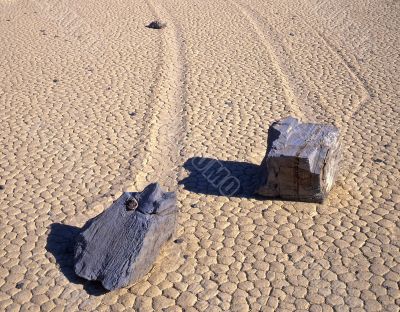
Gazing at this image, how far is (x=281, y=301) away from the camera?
15.0 feet

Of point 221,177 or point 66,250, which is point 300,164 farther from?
point 66,250

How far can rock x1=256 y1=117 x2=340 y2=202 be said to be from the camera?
218 inches

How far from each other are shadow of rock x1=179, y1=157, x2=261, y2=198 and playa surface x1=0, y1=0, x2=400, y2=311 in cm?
3

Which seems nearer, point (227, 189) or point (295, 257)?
point (295, 257)

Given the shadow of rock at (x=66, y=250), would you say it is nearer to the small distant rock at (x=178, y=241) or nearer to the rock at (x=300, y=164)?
the small distant rock at (x=178, y=241)

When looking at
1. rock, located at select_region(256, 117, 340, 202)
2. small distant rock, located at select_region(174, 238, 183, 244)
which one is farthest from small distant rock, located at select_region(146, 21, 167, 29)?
small distant rock, located at select_region(174, 238, 183, 244)

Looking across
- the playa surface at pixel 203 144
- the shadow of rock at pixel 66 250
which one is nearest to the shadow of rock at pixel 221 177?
the playa surface at pixel 203 144

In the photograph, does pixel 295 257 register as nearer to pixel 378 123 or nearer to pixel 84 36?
pixel 378 123

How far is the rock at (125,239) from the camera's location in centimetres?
474

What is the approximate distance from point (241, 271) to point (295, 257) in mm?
477

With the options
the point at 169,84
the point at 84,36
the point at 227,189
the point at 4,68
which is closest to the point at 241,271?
the point at 227,189

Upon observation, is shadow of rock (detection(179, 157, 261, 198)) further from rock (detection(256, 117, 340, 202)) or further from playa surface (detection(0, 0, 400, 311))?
rock (detection(256, 117, 340, 202))

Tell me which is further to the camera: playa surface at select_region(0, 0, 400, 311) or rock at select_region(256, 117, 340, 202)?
rock at select_region(256, 117, 340, 202)

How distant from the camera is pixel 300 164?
5.52 metres
